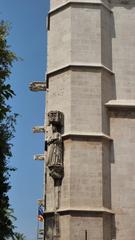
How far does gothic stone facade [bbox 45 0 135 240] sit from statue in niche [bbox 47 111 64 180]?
0.03 metres

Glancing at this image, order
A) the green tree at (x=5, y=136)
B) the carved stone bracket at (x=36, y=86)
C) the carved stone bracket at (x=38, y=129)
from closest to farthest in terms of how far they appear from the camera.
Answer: the green tree at (x=5, y=136)
the carved stone bracket at (x=36, y=86)
the carved stone bracket at (x=38, y=129)

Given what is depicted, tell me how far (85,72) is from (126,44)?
165 cm

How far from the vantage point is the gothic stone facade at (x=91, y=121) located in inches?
531

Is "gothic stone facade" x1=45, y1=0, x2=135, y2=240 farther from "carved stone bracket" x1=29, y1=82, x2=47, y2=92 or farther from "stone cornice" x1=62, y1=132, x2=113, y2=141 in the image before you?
"carved stone bracket" x1=29, y1=82, x2=47, y2=92

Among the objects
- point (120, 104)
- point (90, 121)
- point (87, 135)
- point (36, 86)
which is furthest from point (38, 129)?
point (87, 135)

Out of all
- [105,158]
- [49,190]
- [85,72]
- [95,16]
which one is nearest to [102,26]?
[95,16]

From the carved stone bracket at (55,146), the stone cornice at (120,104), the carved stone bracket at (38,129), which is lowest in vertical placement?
the carved stone bracket at (55,146)

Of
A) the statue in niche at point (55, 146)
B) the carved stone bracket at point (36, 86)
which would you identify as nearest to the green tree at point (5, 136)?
the statue in niche at point (55, 146)

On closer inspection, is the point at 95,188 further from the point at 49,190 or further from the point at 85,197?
the point at 49,190

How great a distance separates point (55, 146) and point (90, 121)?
45.3 inches

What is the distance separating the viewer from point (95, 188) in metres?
13.5

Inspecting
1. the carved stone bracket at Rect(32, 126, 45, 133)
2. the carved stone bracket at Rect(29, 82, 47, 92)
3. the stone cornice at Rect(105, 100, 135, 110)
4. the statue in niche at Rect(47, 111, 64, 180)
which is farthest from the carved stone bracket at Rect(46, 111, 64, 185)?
the carved stone bracket at Rect(32, 126, 45, 133)

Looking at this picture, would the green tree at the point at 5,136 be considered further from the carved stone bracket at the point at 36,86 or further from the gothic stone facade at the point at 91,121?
the carved stone bracket at the point at 36,86

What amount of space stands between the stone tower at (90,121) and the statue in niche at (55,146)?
0.03 meters
